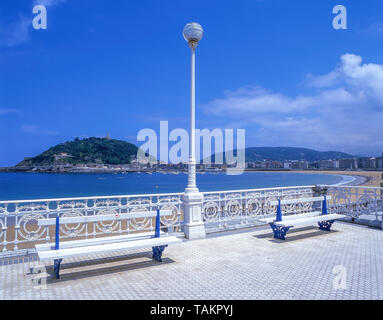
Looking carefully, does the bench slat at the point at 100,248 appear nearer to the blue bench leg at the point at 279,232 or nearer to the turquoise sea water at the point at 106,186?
the blue bench leg at the point at 279,232

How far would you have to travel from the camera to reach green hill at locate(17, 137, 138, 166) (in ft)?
396

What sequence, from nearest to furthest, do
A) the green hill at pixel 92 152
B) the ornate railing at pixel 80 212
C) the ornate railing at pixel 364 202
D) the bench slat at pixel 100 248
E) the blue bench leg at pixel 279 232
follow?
the bench slat at pixel 100 248 < the ornate railing at pixel 80 212 < the blue bench leg at pixel 279 232 < the ornate railing at pixel 364 202 < the green hill at pixel 92 152

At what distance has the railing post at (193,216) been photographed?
7074 mm

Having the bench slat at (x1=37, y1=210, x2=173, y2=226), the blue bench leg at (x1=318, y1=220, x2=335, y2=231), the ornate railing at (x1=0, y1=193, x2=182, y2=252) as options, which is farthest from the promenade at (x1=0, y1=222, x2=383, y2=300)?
the blue bench leg at (x1=318, y1=220, x2=335, y2=231)

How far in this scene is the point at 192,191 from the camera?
7242 mm

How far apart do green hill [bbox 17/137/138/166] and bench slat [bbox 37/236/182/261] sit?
11338 cm

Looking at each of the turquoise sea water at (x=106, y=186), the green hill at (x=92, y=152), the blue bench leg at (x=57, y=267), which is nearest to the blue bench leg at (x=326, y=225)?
the blue bench leg at (x=57, y=267)

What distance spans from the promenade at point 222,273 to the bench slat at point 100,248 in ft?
1.40

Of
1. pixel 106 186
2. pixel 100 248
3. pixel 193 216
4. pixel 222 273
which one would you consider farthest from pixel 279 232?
pixel 106 186

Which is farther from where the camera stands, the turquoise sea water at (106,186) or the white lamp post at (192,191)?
the turquoise sea water at (106,186)

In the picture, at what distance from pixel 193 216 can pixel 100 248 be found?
2.96m
